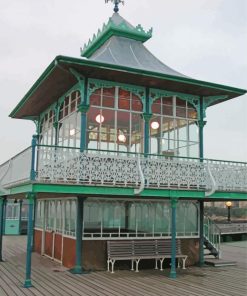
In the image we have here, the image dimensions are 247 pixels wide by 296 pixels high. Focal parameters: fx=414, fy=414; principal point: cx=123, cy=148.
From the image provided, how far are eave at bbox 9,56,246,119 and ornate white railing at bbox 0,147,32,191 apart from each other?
9.51ft

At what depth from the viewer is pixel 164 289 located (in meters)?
11.0

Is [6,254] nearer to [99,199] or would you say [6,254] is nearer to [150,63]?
[99,199]

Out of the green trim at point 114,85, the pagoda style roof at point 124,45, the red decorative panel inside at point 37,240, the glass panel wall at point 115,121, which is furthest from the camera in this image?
the red decorative panel inside at point 37,240

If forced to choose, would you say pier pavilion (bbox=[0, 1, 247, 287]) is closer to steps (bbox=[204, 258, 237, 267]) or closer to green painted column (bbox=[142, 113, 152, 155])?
green painted column (bbox=[142, 113, 152, 155])

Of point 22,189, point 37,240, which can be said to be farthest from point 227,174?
point 37,240

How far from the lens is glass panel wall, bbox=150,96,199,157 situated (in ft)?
50.6

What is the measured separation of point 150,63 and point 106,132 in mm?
3542

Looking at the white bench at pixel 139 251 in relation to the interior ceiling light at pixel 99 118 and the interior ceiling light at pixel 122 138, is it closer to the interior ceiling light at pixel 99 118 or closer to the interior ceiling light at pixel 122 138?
the interior ceiling light at pixel 122 138

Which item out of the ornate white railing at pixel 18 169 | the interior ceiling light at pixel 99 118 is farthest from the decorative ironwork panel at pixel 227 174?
the ornate white railing at pixel 18 169

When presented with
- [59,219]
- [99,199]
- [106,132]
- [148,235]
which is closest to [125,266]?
[148,235]

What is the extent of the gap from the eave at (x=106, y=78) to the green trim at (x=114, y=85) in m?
0.15

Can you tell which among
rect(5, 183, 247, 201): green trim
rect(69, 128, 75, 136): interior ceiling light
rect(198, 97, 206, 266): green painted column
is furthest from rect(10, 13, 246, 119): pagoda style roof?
rect(5, 183, 247, 201): green trim

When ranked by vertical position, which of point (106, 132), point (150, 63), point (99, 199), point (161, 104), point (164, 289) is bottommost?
point (164, 289)

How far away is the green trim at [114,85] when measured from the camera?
1382 cm
